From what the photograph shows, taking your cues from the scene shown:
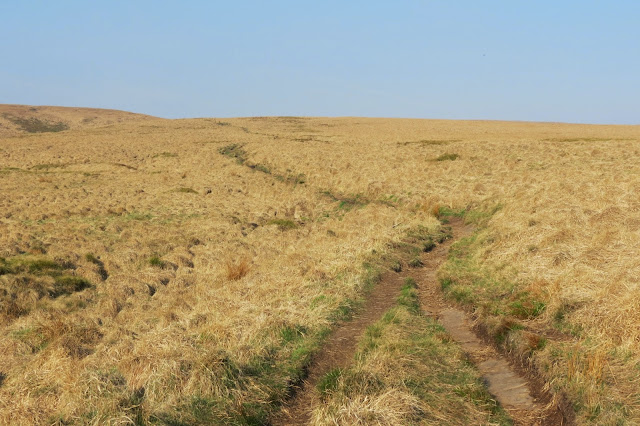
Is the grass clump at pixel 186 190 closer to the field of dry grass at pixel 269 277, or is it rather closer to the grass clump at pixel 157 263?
the field of dry grass at pixel 269 277

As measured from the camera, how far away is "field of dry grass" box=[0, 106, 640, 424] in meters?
8.25

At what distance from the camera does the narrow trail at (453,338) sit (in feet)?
26.3

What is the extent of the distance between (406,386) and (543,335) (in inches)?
126

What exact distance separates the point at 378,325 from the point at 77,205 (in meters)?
26.5

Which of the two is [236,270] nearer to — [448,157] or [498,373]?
[498,373]

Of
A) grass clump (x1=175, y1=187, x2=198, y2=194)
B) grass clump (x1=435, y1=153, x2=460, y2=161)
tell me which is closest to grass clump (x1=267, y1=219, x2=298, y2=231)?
grass clump (x1=175, y1=187, x2=198, y2=194)

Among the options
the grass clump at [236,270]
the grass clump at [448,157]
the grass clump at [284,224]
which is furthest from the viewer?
the grass clump at [448,157]

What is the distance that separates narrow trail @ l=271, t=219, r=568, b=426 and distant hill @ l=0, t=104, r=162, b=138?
4632 inches

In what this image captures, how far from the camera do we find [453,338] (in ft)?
35.2

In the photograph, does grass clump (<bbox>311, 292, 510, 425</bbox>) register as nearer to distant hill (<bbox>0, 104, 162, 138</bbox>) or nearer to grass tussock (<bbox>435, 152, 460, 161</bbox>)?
grass tussock (<bbox>435, 152, 460, 161</bbox>)

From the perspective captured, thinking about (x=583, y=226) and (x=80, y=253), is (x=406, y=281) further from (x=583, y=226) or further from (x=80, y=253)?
(x=80, y=253)

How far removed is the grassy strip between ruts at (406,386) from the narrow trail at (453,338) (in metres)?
0.29

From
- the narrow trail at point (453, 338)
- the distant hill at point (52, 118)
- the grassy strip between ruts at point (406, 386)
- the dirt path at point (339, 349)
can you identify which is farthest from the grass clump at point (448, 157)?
the distant hill at point (52, 118)

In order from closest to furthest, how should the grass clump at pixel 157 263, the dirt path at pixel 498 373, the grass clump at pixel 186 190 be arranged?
the dirt path at pixel 498 373, the grass clump at pixel 157 263, the grass clump at pixel 186 190
